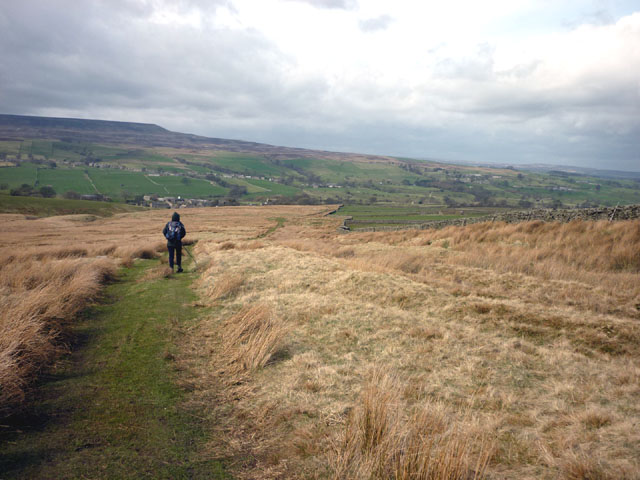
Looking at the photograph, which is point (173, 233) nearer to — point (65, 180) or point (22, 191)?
point (22, 191)

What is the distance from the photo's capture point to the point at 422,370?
6.08 m

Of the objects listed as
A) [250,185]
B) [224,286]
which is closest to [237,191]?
[250,185]

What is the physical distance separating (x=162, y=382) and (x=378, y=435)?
3.50 metres

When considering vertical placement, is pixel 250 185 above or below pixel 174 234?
below

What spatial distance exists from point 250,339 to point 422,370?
10.7 feet

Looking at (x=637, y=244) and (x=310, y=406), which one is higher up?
(x=637, y=244)

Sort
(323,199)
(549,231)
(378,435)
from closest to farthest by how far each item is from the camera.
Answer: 1. (378,435)
2. (549,231)
3. (323,199)

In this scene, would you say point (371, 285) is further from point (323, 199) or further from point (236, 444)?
point (323, 199)

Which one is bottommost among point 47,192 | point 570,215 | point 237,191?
point 47,192

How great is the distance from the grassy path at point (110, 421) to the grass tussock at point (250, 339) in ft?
3.31

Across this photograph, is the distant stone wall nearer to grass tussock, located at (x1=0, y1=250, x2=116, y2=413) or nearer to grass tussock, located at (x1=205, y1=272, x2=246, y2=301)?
grass tussock, located at (x1=205, y1=272, x2=246, y2=301)

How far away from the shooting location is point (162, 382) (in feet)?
18.1

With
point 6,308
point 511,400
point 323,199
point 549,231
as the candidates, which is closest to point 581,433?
point 511,400

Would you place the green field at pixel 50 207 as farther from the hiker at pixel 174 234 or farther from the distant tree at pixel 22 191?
the hiker at pixel 174 234
